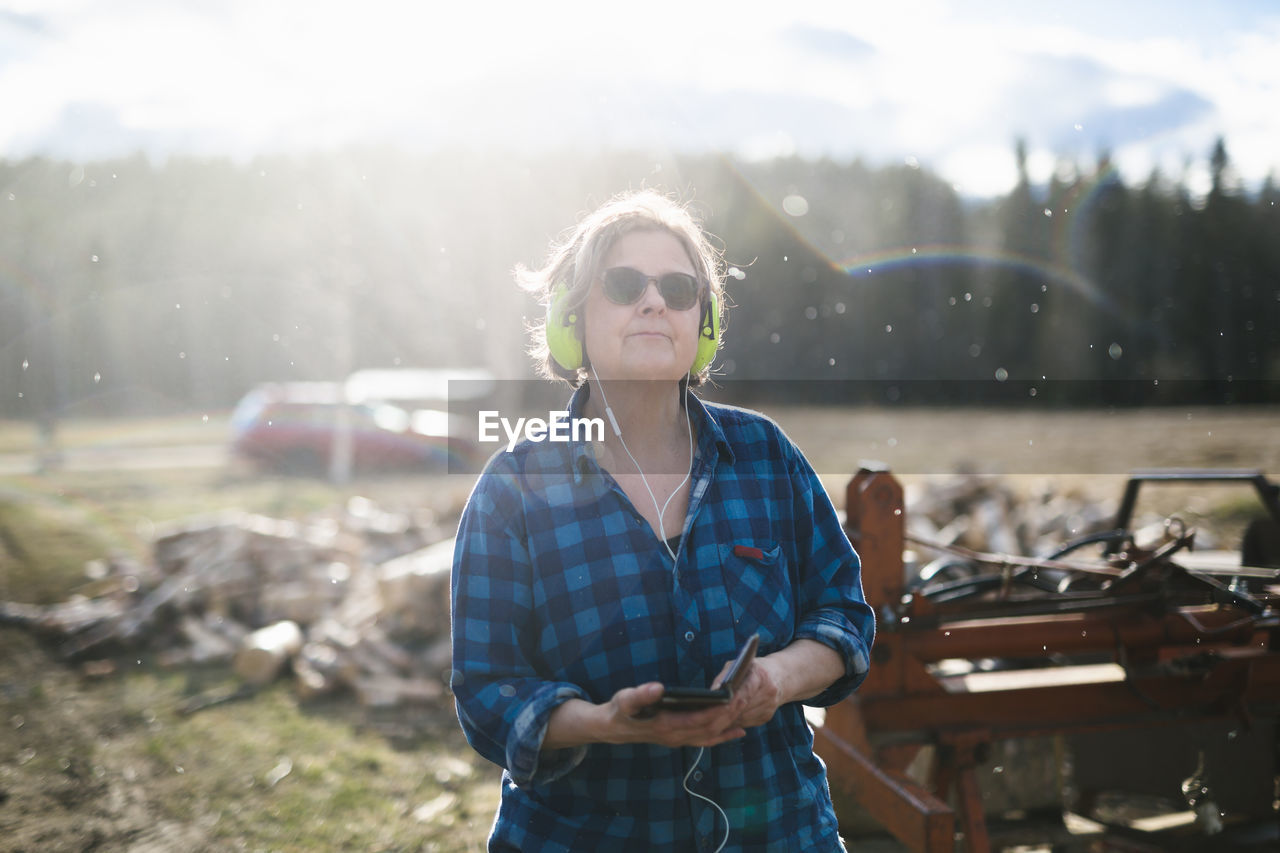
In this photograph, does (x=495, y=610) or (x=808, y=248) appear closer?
(x=495, y=610)

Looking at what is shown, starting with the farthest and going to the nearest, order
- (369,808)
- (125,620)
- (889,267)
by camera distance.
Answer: (889,267)
(125,620)
(369,808)

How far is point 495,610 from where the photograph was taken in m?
1.60

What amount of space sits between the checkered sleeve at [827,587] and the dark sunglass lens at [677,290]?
1.47 feet

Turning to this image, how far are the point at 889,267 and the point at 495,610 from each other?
33.4m

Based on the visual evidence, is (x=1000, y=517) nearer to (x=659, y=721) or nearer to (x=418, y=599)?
(x=418, y=599)

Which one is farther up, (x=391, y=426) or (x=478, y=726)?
(x=478, y=726)

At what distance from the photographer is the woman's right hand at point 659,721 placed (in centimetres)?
139

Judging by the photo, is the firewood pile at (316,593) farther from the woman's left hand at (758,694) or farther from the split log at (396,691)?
the woman's left hand at (758,694)

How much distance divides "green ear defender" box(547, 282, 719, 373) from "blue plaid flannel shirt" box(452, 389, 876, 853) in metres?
0.26

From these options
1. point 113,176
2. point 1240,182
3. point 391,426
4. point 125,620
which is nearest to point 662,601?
point 125,620

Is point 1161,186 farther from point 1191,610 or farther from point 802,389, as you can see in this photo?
point 1191,610

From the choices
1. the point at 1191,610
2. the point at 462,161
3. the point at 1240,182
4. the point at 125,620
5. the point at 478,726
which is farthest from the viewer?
the point at 1240,182

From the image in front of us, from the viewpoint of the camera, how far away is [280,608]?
273 inches

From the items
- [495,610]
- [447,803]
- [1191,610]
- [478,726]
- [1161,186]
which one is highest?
[1161,186]
